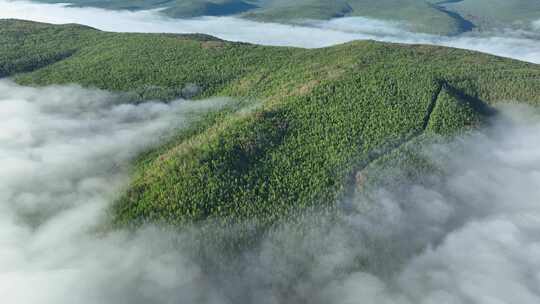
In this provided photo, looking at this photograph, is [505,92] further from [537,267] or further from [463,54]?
[537,267]

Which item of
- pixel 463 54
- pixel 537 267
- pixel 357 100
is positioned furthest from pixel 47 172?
pixel 463 54

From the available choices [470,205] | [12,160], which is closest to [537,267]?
[470,205]

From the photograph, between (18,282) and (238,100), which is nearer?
(18,282)

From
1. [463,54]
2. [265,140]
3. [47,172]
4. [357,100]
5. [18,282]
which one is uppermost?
[463,54]

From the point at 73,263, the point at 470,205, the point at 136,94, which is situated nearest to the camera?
the point at 73,263

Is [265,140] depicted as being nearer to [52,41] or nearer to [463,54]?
[463,54]

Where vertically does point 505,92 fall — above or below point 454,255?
above

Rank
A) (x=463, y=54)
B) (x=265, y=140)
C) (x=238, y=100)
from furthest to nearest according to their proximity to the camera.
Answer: (x=463, y=54), (x=238, y=100), (x=265, y=140)
